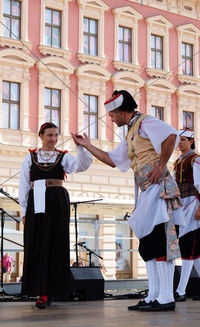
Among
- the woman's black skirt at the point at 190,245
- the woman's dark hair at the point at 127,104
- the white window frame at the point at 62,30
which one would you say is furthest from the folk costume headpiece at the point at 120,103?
A: the white window frame at the point at 62,30

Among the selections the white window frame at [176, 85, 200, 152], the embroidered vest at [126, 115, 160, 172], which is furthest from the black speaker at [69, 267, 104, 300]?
the white window frame at [176, 85, 200, 152]

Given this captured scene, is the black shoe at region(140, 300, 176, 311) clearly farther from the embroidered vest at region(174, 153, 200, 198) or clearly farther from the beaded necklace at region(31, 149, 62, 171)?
the embroidered vest at region(174, 153, 200, 198)

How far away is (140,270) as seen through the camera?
21156mm

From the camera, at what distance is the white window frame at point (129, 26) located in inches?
858

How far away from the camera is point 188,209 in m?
6.33

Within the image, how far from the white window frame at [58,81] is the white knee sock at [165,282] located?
15.5 metres

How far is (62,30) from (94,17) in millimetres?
1475

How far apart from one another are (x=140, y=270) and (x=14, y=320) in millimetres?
17693

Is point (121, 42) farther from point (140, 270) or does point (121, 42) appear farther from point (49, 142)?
point (49, 142)

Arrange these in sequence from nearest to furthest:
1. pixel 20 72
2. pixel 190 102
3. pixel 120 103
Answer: pixel 120 103, pixel 20 72, pixel 190 102

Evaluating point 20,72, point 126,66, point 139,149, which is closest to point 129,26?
point 126,66

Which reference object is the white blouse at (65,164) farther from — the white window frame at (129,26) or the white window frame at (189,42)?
the white window frame at (189,42)

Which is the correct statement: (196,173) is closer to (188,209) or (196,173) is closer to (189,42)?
(188,209)

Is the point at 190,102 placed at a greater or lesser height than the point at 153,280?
greater
